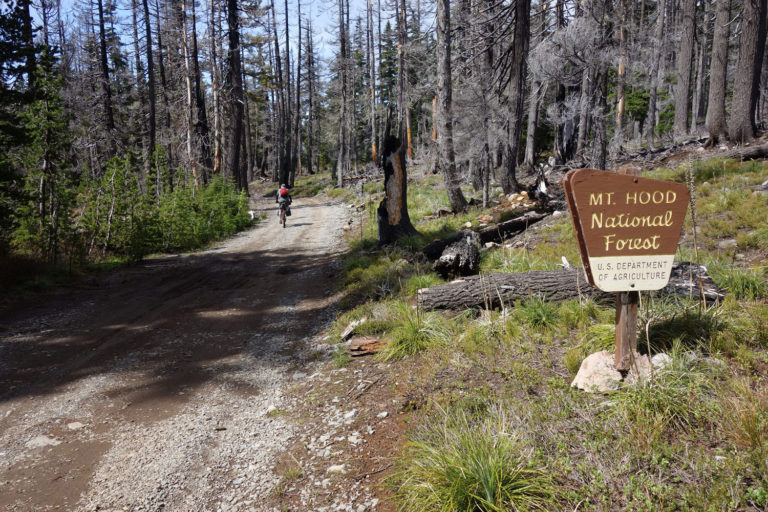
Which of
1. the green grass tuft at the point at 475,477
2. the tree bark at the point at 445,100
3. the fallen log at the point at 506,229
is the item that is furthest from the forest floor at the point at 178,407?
the tree bark at the point at 445,100

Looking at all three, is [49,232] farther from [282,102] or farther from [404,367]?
[282,102]

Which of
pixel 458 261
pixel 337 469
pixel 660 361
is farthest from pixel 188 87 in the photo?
pixel 660 361

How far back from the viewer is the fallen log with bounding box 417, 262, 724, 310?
5.01m

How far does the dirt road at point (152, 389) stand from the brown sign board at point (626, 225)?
3.05m

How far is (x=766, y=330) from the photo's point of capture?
3504 mm

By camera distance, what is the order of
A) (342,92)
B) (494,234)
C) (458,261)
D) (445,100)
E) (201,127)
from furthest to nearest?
(342,92)
(201,127)
(445,100)
(494,234)
(458,261)

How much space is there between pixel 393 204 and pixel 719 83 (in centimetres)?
1107

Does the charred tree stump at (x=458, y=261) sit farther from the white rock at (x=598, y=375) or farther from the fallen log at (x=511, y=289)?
the white rock at (x=598, y=375)

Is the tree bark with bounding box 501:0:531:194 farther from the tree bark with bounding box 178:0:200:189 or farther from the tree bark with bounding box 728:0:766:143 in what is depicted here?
the tree bark with bounding box 178:0:200:189

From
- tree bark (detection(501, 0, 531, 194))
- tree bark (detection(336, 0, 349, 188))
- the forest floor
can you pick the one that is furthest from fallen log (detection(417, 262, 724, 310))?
tree bark (detection(336, 0, 349, 188))

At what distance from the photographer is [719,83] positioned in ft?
41.6

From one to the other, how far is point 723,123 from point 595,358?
13238 millimetres

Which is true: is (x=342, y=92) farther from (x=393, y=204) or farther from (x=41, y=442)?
(x=41, y=442)

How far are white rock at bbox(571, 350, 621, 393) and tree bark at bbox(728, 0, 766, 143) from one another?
12377 mm
